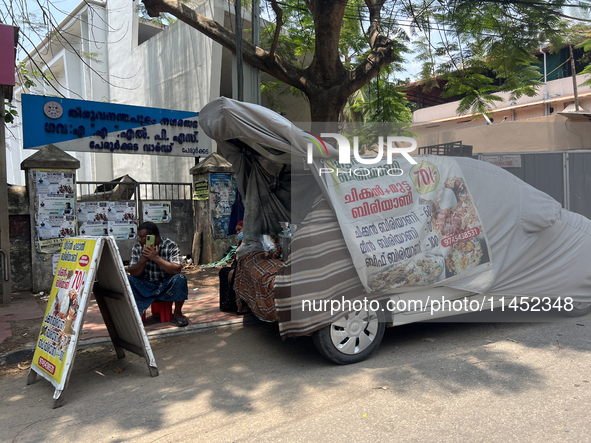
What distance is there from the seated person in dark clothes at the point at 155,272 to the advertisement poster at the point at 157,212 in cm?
442

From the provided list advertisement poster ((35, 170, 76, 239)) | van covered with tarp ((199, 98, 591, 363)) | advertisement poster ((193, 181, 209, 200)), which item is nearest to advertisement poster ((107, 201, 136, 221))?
advertisement poster ((35, 170, 76, 239))

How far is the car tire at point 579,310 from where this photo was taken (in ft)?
17.6

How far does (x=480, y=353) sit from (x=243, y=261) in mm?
2654

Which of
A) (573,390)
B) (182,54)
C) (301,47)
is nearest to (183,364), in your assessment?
(573,390)

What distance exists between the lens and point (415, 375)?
380 centimetres

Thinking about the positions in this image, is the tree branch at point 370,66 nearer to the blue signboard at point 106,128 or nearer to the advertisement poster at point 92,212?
the blue signboard at point 106,128

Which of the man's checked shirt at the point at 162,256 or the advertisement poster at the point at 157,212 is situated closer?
the man's checked shirt at the point at 162,256

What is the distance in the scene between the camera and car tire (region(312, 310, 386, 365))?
13.1 ft

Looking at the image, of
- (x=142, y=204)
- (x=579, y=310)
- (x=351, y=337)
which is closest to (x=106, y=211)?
(x=142, y=204)

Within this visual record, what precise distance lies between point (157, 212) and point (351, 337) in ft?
21.9

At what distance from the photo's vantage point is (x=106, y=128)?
921 cm

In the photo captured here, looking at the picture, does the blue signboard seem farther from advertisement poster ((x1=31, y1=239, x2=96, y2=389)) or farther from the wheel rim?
the wheel rim

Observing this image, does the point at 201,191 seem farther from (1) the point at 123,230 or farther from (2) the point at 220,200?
(1) the point at 123,230

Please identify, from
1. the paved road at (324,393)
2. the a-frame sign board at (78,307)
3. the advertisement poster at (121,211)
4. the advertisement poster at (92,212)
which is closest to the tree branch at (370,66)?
the advertisement poster at (121,211)
